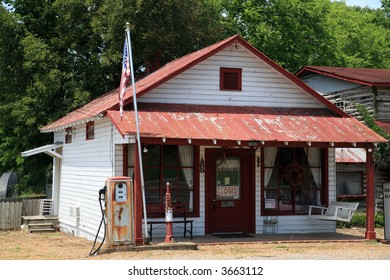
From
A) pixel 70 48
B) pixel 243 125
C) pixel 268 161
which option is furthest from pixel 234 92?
pixel 70 48

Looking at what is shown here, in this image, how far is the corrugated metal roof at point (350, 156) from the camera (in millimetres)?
24797

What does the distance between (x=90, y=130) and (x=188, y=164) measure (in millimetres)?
3601

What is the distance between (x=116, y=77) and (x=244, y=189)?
39.0ft

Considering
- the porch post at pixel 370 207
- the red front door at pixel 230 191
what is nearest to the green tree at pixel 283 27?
the red front door at pixel 230 191

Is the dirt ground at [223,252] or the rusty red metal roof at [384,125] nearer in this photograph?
the dirt ground at [223,252]

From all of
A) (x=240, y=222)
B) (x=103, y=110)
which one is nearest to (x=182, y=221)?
(x=240, y=222)

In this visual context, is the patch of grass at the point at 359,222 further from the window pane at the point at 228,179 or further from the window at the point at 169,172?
the window at the point at 169,172

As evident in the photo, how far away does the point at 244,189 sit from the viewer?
60.7ft

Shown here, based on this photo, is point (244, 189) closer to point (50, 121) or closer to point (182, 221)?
point (182, 221)

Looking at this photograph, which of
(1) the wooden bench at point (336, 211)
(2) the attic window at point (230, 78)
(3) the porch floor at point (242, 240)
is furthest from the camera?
(2) the attic window at point (230, 78)

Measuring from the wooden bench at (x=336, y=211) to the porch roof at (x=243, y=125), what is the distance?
6.00 ft

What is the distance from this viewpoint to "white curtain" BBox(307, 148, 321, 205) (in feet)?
63.2

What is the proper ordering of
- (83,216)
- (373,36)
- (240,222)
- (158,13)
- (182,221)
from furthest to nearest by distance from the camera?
(373,36), (158,13), (83,216), (240,222), (182,221)

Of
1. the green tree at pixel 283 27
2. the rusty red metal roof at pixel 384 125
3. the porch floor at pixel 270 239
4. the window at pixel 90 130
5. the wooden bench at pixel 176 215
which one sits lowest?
the porch floor at pixel 270 239
